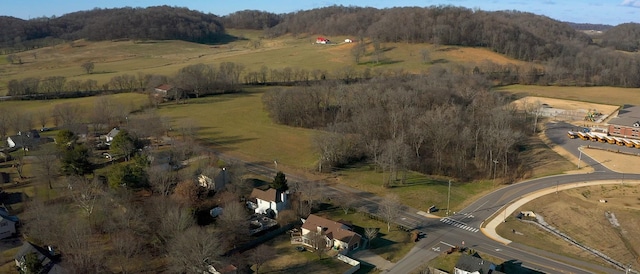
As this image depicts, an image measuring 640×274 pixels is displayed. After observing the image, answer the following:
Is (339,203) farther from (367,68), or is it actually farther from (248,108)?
(367,68)

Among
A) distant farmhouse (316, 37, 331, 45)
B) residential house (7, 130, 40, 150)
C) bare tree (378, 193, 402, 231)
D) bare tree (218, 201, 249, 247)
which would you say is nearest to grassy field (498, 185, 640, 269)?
bare tree (378, 193, 402, 231)

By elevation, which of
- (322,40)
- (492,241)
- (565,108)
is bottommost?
(492,241)

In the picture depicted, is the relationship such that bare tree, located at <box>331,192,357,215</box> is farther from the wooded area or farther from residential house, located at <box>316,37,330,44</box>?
residential house, located at <box>316,37,330,44</box>

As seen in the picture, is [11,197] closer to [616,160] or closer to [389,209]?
[389,209]

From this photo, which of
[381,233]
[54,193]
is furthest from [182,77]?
[381,233]

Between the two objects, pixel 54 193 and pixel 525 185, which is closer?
pixel 54 193

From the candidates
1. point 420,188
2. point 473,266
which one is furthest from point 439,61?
point 473,266
